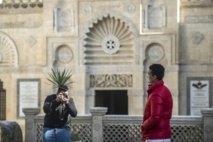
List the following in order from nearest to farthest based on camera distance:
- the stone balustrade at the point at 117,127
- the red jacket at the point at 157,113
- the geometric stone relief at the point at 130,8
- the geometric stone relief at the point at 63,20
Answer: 1. the red jacket at the point at 157,113
2. the stone balustrade at the point at 117,127
3. the geometric stone relief at the point at 130,8
4. the geometric stone relief at the point at 63,20

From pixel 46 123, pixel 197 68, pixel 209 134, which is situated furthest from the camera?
pixel 197 68

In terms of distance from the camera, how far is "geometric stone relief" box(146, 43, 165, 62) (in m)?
20.2

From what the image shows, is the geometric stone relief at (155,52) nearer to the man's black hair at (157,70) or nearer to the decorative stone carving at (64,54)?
the decorative stone carving at (64,54)

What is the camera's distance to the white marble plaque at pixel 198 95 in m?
19.8

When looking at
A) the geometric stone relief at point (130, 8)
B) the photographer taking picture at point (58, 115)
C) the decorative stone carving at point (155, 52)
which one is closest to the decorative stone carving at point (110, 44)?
the geometric stone relief at point (130, 8)

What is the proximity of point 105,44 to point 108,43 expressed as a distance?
0.13m

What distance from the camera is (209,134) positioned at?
13.4 m

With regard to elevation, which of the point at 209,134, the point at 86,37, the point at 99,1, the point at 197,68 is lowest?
the point at 209,134

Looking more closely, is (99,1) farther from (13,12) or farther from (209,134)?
(209,134)

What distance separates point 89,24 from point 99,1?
1018 millimetres

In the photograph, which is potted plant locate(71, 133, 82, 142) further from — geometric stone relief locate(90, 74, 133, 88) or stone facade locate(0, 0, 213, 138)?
geometric stone relief locate(90, 74, 133, 88)

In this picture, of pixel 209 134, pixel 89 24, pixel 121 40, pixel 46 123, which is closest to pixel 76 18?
pixel 89 24

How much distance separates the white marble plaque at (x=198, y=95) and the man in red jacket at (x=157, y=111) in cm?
1322

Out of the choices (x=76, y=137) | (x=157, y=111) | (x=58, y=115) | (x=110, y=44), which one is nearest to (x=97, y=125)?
(x=76, y=137)
